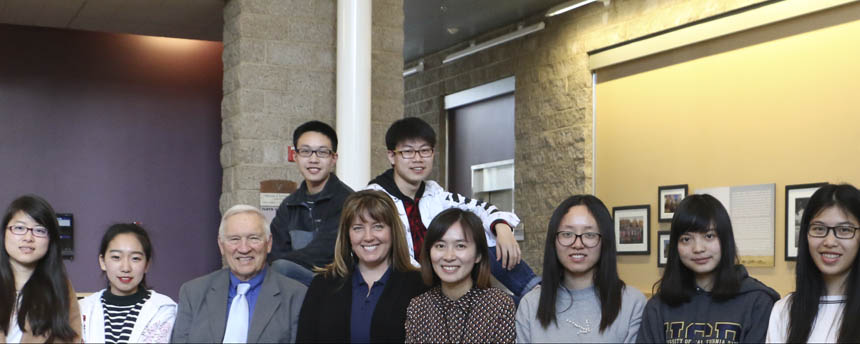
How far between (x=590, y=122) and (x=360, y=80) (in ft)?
9.00

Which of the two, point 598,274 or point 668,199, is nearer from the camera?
point 598,274

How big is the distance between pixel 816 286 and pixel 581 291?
70cm

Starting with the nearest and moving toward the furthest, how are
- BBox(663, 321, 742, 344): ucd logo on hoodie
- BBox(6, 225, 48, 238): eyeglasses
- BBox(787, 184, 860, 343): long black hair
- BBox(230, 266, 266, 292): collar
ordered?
1. BBox(787, 184, 860, 343): long black hair
2. BBox(663, 321, 742, 344): ucd logo on hoodie
3. BBox(6, 225, 48, 238): eyeglasses
4. BBox(230, 266, 266, 292): collar

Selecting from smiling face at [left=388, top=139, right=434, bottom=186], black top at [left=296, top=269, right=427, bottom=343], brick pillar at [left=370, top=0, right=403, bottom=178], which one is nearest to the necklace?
black top at [left=296, top=269, right=427, bottom=343]

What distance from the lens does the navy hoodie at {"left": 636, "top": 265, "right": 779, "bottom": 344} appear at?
263 cm

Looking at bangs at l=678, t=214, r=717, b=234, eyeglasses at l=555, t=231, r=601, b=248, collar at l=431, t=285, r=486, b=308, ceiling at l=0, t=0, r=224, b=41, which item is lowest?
collar at l=431, t=285, r=486, b=308

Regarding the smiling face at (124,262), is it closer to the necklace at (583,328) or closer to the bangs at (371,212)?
the bangs at (371,212)

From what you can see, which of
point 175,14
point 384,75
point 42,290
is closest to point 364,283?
point 42,290

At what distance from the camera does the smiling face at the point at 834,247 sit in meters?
2.54

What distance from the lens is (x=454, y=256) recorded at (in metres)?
2.94

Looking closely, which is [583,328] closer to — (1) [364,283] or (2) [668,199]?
(1) [364,283]

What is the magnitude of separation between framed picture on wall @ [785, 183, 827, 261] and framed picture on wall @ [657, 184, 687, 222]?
95 cm

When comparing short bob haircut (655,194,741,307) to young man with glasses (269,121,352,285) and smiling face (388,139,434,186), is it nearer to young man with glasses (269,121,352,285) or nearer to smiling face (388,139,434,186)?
smiling face (388,139,434,186)

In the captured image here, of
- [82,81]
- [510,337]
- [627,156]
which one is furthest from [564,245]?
[82,81]
